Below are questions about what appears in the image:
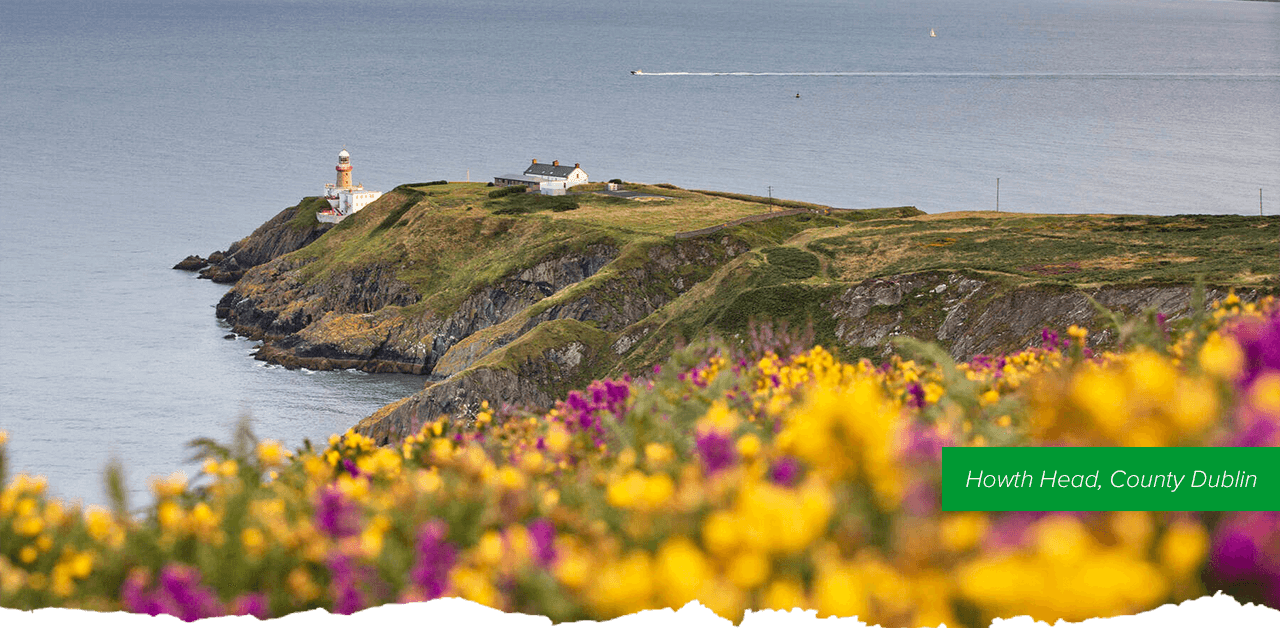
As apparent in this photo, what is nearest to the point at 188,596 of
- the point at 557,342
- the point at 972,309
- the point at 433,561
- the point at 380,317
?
the point at 433,561

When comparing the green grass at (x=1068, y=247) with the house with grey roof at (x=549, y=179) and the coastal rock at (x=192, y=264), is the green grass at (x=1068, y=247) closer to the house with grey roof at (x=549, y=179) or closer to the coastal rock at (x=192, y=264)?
the house with grey roof at (x=549, y=179)

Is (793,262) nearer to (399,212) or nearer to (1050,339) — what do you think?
(1050,339)

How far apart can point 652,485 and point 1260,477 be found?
1.88 meters

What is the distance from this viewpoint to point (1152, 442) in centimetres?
347

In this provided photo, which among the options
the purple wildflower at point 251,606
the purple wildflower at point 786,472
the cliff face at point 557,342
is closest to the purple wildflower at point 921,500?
the purple wildflower at point 786,472

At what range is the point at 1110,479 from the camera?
334 centimetres

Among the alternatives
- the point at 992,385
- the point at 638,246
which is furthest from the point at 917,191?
the point at 992,385

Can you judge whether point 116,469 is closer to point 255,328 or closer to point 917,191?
point 255,328

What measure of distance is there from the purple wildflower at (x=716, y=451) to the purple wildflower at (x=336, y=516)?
5.04ft

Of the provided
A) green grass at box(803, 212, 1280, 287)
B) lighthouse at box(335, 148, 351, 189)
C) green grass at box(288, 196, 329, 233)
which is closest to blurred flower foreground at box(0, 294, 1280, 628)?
green grass at box(803, 212, 1280, 287)

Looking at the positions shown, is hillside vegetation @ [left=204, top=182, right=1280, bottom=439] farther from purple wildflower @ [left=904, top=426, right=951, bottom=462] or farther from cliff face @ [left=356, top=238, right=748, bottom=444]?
purple wildflower @ [left=904, top=426, right=951, bottom=462]

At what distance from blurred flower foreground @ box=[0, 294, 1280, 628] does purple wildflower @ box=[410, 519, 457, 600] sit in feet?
0.04

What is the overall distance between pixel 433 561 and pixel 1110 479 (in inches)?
94.8

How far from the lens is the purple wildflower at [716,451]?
4488 millimetres
